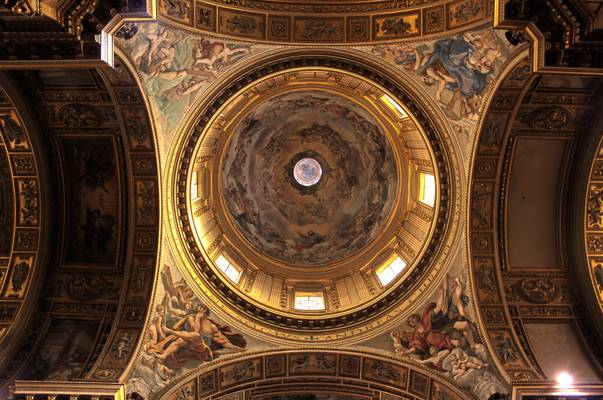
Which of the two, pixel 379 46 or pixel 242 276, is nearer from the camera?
pixel 379 46

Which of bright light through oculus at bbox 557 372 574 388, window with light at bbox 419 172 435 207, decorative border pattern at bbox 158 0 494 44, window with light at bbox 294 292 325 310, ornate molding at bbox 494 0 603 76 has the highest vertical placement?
decorative border pattern at bbox 158 0 494 44

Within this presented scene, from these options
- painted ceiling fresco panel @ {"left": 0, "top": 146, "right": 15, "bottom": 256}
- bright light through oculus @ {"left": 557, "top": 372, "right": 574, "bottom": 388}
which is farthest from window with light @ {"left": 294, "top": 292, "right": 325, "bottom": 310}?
painted ceiling fresco panel @ {"left": 0, "top": 146, "right": 15, "bottom": 256}

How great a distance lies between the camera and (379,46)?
55.1 ft

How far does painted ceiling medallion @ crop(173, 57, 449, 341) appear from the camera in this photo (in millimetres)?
19266

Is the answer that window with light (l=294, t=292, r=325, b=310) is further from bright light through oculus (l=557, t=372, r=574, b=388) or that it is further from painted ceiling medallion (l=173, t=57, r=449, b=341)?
bright light through oculus (l=557, t=372, r=574, b=388)

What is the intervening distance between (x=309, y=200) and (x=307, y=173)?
4.26ft

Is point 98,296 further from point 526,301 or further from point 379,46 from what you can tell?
point 526,301

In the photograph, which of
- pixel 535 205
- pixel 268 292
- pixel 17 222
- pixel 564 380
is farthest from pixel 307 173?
pixel 564 380

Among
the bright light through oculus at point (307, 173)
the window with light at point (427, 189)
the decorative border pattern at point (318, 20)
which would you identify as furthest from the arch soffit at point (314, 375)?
the decorative border pattern at point (318, 20)

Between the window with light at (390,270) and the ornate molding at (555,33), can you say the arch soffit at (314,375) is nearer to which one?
the window with light at (390,270)

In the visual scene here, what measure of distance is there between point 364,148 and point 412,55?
8087 mm

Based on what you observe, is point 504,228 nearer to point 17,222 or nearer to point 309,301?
point 309,301

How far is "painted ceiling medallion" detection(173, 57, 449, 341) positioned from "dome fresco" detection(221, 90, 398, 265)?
5cm

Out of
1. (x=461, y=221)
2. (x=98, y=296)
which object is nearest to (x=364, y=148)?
(x=461, y=221)
